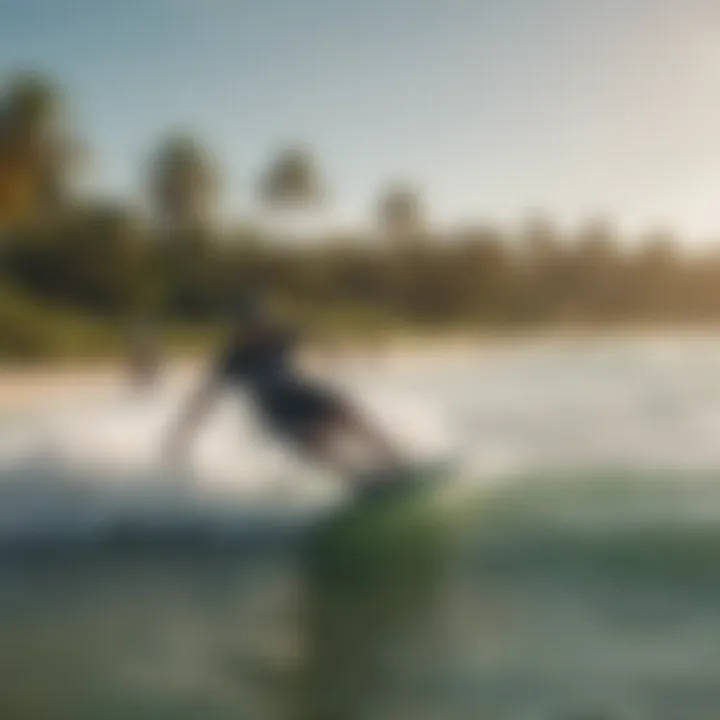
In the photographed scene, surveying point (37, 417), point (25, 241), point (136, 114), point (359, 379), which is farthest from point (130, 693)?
point (136, 114)

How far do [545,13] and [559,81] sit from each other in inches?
5.3

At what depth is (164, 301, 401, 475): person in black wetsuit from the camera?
1923 millimetres

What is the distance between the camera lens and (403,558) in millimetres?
1923

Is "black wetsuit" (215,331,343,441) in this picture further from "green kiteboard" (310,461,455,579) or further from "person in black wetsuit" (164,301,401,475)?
"green kiteboard" (310,461,455,579)

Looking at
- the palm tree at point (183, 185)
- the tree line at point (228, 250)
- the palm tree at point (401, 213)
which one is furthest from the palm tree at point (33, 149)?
the palm tree at point (401, 213)

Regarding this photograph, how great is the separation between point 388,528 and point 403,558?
7cm

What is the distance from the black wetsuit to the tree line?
0.08 metres

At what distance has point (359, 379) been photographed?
1957mm

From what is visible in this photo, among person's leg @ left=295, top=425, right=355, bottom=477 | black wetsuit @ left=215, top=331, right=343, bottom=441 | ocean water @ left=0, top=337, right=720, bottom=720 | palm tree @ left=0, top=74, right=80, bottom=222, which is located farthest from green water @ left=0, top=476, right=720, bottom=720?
palm tree @ left=0, top=74, right=80, bottom=222

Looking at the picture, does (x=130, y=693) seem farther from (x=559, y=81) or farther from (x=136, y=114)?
(x=559, y=81)

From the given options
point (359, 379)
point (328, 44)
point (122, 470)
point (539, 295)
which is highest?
point (328, 44)

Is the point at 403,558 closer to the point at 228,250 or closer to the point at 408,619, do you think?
the point at 408,619

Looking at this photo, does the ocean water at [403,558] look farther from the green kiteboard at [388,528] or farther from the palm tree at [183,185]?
the palm tree at [183,185]

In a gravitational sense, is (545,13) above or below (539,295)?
above
